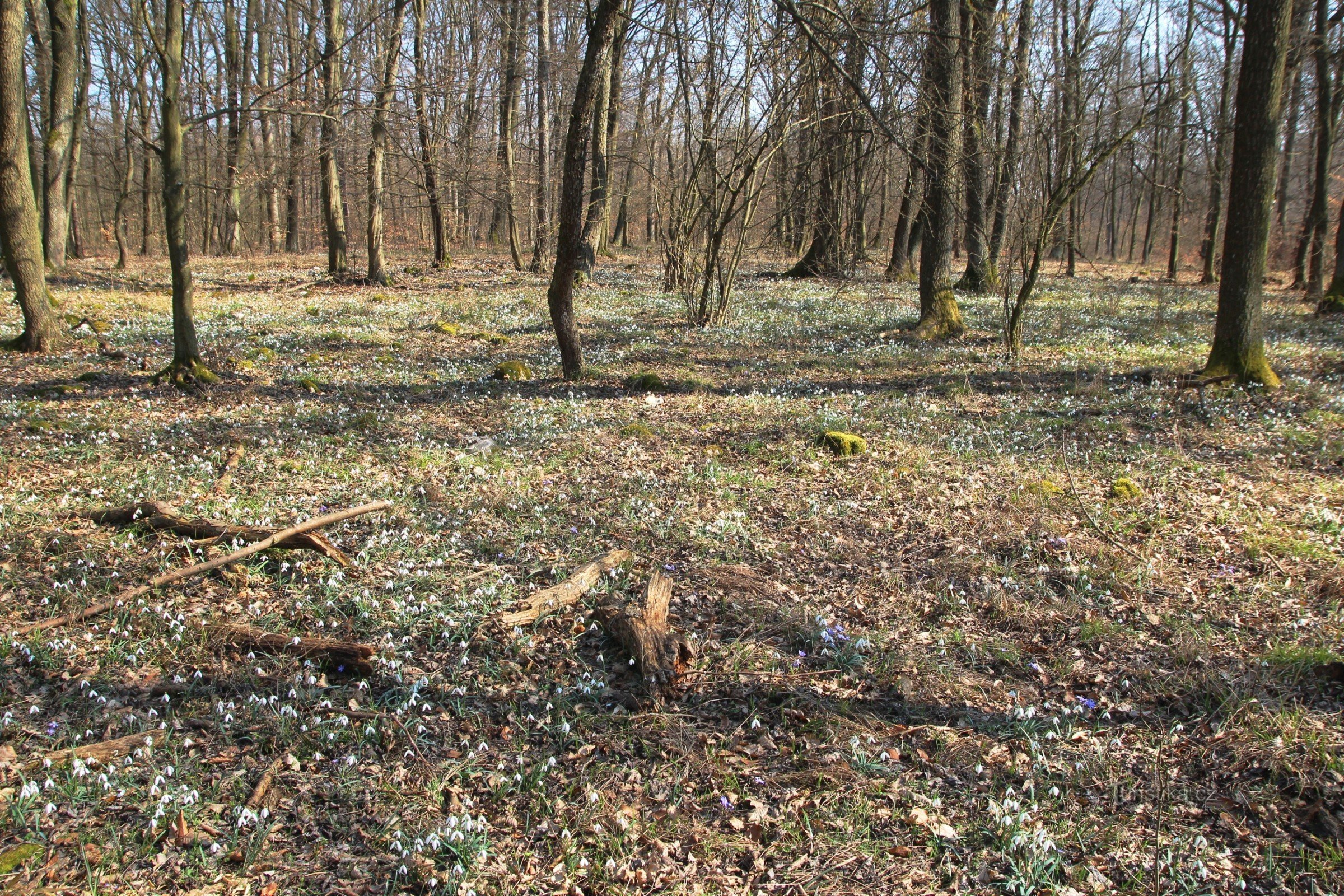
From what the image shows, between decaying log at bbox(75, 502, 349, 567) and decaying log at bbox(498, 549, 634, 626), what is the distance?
157 cm

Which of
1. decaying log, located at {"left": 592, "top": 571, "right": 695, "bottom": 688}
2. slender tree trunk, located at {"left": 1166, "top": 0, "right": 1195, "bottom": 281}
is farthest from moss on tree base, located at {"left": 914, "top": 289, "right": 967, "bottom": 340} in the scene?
decaying log, located at {"left": 592, "top": 571, "right": 695, "bottom": 688}

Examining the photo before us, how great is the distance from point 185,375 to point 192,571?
6.36 m

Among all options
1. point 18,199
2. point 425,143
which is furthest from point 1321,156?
point 18,199

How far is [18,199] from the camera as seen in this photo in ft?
37.1

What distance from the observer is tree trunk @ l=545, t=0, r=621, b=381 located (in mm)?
9766

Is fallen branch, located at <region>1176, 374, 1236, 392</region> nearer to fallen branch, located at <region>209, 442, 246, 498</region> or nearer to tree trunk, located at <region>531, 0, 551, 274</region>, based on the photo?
fallen branch, located at <region>209, 442, 246, 498</region>

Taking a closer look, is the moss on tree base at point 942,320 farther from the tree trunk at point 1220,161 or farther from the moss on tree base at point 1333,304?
Result: the tree trunk at point 1220,161

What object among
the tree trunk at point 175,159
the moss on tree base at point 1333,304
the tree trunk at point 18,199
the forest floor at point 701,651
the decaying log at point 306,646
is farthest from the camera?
the moss on tree base at point 1333,304

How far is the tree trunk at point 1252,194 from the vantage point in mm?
9180

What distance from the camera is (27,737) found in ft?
12.3

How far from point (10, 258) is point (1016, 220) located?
16139mm

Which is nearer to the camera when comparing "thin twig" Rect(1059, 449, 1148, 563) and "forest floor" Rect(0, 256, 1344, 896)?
"forest floor" Rect(0, 256, 1344, 896)

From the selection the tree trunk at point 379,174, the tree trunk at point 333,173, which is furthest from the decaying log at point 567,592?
the tree trunk at point 333,173

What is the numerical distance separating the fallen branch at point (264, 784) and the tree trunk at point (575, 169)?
7.67m
